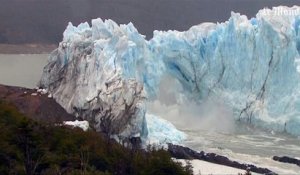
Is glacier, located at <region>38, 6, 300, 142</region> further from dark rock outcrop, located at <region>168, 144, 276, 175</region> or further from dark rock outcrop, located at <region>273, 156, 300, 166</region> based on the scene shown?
dark rock outcrop, located at <region>273, 156, 300, 166</region>

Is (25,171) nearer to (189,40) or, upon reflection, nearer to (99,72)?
(99,72)

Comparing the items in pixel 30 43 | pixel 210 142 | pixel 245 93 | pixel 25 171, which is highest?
pixel 30 43

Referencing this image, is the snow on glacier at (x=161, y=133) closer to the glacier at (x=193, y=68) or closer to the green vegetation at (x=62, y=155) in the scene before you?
the glacier at (x=193, y=68)

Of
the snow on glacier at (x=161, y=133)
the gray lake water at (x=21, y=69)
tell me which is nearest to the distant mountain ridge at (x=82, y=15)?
the gray lake water at (x=21, y=69)

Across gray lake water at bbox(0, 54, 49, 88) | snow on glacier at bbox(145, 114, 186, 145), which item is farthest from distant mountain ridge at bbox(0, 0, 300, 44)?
snow on glacier at bbox(145, 114, 186, 145)

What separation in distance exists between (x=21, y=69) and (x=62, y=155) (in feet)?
69.0

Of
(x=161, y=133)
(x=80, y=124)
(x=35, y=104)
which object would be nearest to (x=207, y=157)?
(x=161, y=133)

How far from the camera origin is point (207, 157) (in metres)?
14.2

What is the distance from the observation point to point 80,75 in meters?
16.9

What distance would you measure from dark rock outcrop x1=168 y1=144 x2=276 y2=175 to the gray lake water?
9856 millimetres

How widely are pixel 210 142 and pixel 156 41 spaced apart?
3.83 m

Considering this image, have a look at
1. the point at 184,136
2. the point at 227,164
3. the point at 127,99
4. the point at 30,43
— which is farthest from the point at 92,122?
the point at 30,43

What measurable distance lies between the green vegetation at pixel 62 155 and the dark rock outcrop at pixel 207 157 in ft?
9.39

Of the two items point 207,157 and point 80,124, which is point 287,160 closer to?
point 207,157
